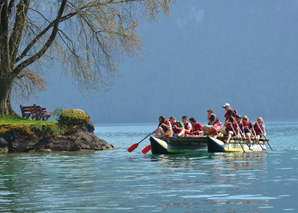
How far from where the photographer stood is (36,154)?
96.1 feet

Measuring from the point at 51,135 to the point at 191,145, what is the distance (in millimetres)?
7557

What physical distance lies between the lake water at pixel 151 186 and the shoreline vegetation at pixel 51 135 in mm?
6788

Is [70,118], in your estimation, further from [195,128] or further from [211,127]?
[211,127]

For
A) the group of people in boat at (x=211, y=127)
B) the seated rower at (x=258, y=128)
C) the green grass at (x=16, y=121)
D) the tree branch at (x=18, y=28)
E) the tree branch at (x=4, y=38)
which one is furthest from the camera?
the green grass at (x=16, y=121)

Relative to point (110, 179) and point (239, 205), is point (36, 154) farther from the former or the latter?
point (239, 205)

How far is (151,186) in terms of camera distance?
49.5 ft

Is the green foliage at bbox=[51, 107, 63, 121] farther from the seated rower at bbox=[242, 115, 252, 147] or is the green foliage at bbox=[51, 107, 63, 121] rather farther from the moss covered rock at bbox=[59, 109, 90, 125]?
the seated rower at bbox=[242, 115, 252, 147]

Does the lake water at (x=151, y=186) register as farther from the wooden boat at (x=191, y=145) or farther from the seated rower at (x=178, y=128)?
the seated rower at (x=178, y=128)

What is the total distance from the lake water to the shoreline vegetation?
22.3 ft

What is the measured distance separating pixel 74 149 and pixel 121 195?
724 inches

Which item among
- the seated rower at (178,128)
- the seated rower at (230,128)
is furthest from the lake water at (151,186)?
the seated rower at (178,128)

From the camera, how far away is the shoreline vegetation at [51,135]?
1208 inches

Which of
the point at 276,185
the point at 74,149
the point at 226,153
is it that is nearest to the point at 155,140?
the point at 226,153

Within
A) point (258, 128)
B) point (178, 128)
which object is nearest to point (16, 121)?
point (178, 128)
